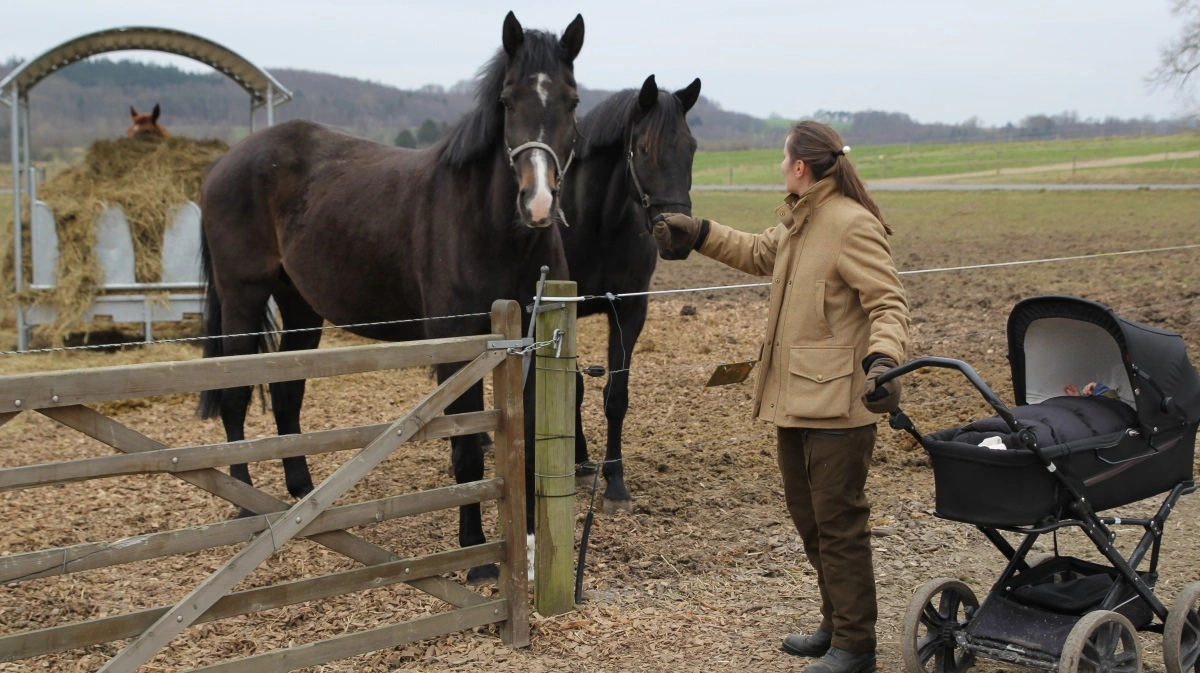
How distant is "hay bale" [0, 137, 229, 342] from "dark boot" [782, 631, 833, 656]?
31.4 feet

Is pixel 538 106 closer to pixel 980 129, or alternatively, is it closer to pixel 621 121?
pixel 621 121

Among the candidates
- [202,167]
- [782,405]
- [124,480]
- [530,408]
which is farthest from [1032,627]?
[202,167]

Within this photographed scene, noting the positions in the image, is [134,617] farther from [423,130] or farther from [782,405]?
[423,130]

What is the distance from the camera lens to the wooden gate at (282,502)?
3188 mm

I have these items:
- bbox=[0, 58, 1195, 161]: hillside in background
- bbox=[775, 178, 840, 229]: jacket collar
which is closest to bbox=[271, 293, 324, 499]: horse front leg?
bbox=[775, 178, 840, 229]: jacket collar

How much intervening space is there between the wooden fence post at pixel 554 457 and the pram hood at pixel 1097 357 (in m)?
1.81

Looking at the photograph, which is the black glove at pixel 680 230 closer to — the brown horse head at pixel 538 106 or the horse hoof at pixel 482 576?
the brown horse head at pixel 538 106

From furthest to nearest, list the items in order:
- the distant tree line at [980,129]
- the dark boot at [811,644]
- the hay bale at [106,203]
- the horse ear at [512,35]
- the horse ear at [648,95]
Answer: the distant tree line at [980,129]
the hay bale at [106,203]
the horse ear at [648,95]
the horse ear at [512,35]
the dark boot at [811,644]

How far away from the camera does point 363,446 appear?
380cm

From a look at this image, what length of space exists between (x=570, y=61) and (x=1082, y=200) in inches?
932

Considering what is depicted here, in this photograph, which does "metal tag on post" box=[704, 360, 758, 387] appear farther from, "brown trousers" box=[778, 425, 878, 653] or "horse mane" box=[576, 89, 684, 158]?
"horse mane" box=[576, 89, 684, 158]

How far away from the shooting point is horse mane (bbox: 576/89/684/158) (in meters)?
5.87

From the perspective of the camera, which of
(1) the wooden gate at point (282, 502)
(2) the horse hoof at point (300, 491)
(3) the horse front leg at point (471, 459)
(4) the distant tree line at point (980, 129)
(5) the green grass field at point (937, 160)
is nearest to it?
(1) the wooden gate at point (282, 502)

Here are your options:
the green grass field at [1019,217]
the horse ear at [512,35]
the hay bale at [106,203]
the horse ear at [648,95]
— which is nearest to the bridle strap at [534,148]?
the horse ear at [512,35]
